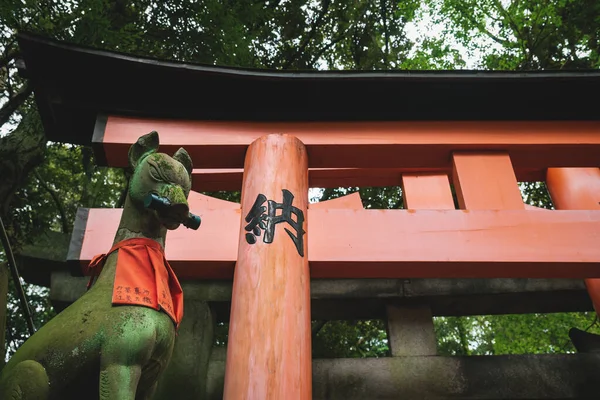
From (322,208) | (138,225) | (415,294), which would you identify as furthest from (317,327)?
(138,225)

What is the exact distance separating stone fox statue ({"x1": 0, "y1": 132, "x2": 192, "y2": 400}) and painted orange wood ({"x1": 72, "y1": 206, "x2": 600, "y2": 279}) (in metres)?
0.95

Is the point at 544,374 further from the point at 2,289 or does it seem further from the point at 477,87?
the point at 2,289

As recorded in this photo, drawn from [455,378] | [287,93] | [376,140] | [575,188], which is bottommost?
[455,378]

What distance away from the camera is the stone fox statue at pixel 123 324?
1.84m

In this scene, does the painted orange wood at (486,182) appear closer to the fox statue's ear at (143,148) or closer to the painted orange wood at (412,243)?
the painted orange wood at (412,243)

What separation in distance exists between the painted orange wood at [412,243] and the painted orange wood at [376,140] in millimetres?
641

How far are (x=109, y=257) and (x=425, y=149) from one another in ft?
8.75

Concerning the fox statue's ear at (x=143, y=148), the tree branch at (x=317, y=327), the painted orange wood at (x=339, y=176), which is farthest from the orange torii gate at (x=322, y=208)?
the tree branch at (x=317, y=327)

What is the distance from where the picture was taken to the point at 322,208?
3.71 metres

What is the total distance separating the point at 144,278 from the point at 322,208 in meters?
1.79

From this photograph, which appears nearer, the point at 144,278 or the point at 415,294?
the point at 144,278

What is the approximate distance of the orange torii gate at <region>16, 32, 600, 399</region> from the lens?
2965 mm

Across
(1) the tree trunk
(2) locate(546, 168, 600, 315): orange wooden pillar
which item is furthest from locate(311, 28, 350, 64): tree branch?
(1) the tree trunk

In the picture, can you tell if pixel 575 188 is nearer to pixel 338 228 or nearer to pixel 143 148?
pixel 338 228
